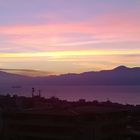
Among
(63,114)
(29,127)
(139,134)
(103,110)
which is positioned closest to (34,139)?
(29,127)

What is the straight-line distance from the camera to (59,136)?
1825 centimetres

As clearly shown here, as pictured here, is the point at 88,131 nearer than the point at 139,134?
Yes

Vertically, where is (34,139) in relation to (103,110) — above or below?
below

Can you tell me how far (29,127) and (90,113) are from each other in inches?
112

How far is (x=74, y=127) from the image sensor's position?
58.5 ft

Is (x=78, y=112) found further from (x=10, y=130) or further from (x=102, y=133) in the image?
(x=10, y=130)

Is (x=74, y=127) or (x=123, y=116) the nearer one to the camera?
(x=74, y=127)

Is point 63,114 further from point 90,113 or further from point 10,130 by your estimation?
point 10,130

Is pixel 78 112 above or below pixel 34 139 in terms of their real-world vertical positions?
above

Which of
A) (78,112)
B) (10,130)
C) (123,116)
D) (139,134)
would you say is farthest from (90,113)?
(139,134)

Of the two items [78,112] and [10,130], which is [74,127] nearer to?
[78,112]

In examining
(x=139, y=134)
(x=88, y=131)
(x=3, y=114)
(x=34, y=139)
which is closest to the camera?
(x=88, y=131)

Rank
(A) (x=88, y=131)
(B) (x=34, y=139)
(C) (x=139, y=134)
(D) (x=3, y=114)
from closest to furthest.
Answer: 1. (A) (x=88, y=131)
2. (B) (x=34, y=139)
3. (D) (x=3, y=114)
4. (C) (x=139, y=134)

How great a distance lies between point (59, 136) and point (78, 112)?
1.23m
